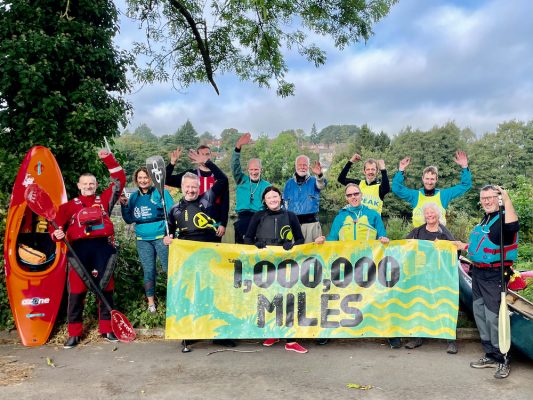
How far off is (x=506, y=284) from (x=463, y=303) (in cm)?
158

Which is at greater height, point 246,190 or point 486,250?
point 246,190

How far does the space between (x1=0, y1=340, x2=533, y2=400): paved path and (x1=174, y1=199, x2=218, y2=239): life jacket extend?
1391 millimetres

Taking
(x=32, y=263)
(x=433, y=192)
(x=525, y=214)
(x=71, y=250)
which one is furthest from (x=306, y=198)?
(x=525, y=214)

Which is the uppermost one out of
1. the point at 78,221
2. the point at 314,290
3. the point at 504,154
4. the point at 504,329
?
the point at 504,154

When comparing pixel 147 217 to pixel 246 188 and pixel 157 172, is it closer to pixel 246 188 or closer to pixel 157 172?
pixel 157 172

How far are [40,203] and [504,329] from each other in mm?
5378

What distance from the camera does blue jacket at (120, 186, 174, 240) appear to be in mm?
6555

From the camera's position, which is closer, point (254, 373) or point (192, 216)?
point (254, 373)

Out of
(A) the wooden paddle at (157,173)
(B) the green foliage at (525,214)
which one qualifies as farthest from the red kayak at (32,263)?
(B) the green foliage at (525,214)

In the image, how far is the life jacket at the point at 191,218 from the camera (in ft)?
20.1

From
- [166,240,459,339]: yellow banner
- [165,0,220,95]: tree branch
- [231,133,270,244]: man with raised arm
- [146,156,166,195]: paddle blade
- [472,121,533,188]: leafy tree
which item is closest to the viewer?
[166,240,459,339]: yellow banner

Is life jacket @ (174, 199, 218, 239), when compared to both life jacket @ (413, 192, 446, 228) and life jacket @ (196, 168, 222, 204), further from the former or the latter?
life jacket @ (413, 192, 446, 228)

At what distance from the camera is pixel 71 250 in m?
6.05

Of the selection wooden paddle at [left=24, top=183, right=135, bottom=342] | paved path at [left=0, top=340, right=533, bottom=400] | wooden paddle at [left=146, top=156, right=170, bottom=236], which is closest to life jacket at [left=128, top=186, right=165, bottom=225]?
wooden paddle at [left=146, top=156, right=170, bottom=236]
